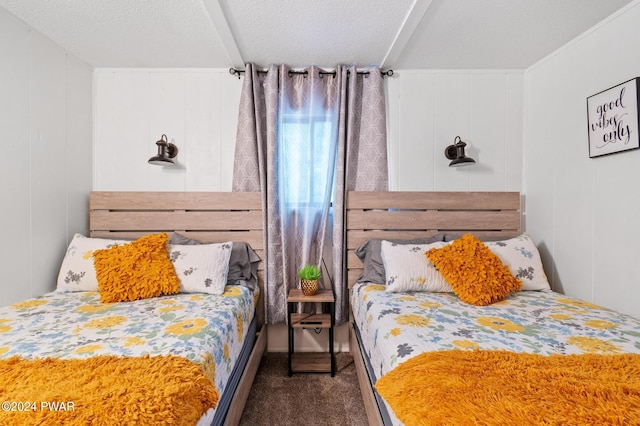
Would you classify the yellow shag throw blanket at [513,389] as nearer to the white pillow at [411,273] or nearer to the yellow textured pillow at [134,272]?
the white pillow at [411,273]

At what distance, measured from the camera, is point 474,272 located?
181 cm

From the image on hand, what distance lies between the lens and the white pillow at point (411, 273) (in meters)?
1.92

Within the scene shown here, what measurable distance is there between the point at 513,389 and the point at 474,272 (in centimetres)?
105

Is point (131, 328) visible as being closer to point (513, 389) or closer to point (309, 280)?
point (309, 280)

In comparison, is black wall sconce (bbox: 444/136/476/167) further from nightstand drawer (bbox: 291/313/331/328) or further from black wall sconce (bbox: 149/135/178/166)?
black wall sconce (bbox: 149/135/178/166)

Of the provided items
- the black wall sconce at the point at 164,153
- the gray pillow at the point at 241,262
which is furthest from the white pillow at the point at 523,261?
the black wall sconce at the point at 164,153

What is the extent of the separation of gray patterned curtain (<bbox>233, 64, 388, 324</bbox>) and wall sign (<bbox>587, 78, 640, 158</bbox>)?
1.29 meters

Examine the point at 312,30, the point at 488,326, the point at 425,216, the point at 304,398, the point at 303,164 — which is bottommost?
the point at 304,398

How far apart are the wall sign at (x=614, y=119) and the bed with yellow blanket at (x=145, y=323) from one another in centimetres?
229

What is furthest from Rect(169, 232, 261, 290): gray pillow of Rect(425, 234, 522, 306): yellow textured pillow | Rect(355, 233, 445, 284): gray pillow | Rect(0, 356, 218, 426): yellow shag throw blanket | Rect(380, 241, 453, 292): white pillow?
Rect(425, 234, 522, 306): yellow textured pillow

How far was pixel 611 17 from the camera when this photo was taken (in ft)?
5.70

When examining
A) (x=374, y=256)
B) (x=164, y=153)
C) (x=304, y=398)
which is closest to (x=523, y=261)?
(x=374, y=256)

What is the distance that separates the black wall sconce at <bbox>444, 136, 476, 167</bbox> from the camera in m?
2.27

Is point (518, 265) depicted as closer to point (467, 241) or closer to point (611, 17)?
point (467, 241)
